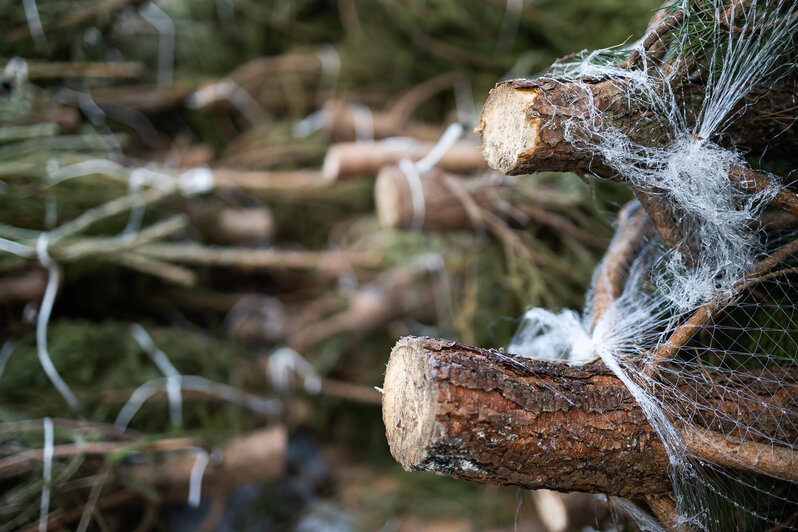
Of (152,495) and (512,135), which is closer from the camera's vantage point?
(512,135)

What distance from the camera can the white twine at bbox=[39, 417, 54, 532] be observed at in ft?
3.97

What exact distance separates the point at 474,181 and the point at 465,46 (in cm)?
93

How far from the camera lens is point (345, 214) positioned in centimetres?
237

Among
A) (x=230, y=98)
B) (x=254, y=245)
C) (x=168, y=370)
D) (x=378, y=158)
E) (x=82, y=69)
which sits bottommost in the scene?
(x=168, y=370)

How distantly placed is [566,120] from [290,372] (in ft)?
4.71

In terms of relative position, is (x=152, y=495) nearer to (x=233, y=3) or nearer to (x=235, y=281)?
(x=235, y=281)

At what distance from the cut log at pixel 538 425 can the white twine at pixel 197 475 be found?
0.91 metres

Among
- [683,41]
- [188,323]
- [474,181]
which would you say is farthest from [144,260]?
[683,41]

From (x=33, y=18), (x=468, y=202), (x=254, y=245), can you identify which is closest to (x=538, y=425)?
(x=468, y=202)

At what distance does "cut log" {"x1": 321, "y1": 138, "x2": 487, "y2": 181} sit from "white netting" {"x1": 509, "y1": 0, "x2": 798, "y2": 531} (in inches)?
37.6

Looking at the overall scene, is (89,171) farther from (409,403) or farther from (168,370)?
(409,403)

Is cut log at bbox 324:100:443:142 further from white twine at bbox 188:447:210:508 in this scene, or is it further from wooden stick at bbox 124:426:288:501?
white twine at bbox 188:447:210:508

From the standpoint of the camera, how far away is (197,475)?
1.43 m

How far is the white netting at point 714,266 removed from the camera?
0.71 m
